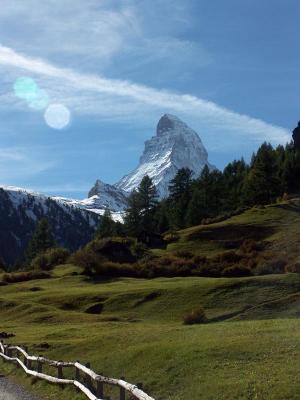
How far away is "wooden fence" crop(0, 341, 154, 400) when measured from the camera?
658 inches

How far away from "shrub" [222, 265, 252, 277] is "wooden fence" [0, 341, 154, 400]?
3321 cm

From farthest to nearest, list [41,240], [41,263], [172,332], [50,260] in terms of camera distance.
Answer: [41,240], [50,260], [41,263], [172,332]

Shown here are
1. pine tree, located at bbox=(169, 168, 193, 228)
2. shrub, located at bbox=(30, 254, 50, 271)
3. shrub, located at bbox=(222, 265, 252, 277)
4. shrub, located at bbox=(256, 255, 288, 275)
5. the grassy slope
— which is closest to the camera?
shrub, located at bbox=(256, 255, 288, 275)

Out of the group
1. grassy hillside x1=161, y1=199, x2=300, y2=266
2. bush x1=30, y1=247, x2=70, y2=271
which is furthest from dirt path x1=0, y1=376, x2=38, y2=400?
bush x1=30, y1=247, x2=70, y2=271

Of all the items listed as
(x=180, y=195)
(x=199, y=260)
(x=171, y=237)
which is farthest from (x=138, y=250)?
(x=180, y=195)

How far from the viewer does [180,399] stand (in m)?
17.3

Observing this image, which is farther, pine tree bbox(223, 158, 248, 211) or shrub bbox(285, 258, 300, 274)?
pine tree bbox(223, 158, 248, 211)

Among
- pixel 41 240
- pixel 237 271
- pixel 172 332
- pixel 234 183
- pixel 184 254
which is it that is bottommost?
pixel 172 332

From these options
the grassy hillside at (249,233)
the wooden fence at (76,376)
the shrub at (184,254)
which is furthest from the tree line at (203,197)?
the wooden fence at (76,376)

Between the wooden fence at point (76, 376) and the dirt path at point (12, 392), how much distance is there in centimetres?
97

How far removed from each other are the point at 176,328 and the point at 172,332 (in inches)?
94.6

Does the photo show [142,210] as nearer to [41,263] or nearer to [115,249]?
[41,263]

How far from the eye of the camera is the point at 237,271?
62094mm

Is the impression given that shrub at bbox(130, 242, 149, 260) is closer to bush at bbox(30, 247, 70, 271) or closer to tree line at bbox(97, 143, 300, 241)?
bush at bbox(30, 247, 70, 271)
